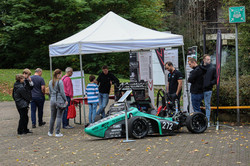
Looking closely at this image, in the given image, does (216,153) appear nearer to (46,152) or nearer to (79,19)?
(46,152)

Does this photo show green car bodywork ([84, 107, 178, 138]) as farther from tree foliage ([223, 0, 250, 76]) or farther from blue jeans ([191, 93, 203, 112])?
tree foliage ([223, 0, 250, 76])

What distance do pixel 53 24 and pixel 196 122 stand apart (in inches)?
1008

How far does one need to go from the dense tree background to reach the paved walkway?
23.0 metres

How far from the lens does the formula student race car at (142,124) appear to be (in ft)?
32.1

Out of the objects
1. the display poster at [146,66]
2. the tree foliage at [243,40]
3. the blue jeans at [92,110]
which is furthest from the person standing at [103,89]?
the tree foliage at [243,40]

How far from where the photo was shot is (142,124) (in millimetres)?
9883

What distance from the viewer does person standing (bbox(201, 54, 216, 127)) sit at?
1095 centimetres

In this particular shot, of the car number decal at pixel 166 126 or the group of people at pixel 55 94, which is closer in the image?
the car number decal at pixel 166 126

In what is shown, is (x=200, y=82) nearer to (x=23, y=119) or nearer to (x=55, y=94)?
(x=55, y=94)

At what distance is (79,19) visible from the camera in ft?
115

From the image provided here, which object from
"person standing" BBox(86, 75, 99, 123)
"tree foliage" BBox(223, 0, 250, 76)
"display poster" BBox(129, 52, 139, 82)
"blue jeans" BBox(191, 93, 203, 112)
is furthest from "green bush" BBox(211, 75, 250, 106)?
"tree foliage" BBox(223, 0, 250, 76)

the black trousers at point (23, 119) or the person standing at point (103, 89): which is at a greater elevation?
the person standing at point (103, 89)

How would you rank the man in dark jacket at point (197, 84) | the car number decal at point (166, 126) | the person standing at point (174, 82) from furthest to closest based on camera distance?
the person standing at point (174, 82)
the man in dark jacket at point (197, 84)
the car number decal at point (166, 126)

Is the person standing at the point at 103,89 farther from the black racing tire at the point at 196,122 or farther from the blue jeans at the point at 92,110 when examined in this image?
the black racing tire at the point at 196,122
